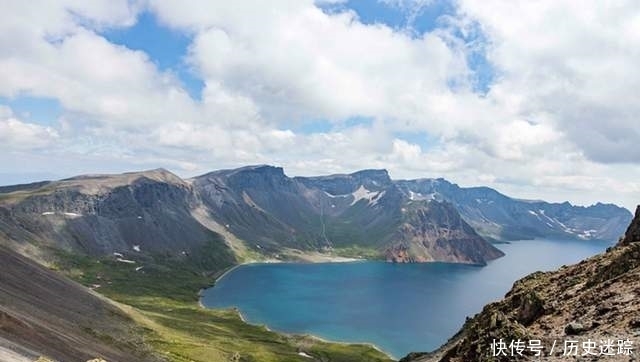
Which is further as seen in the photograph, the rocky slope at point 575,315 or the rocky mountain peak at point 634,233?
the rocky mountain peak at point 634,233

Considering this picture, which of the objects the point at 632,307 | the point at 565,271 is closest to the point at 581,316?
the point at 632,307

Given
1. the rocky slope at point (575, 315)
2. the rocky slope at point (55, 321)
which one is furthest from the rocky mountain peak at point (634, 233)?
the rocky slope at point (55, 321)

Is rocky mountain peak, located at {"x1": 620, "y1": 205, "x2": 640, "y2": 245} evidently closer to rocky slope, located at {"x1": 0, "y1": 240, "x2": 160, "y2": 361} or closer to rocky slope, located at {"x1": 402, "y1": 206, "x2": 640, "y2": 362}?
rocky slope, located at {"x1": 402, "y1": 206, "x2": 640, "y2": 362}

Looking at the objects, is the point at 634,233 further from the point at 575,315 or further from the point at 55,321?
the point at 55,321

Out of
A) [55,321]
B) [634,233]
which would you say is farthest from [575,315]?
[55,321]

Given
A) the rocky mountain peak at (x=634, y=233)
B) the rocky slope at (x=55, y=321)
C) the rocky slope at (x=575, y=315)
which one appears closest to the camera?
the rocky slope at (x=575, y=315)

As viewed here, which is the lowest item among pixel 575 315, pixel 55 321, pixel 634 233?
pixel 55 321

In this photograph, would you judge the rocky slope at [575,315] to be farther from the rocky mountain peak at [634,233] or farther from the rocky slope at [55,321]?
the rocky slope at [55,321]
